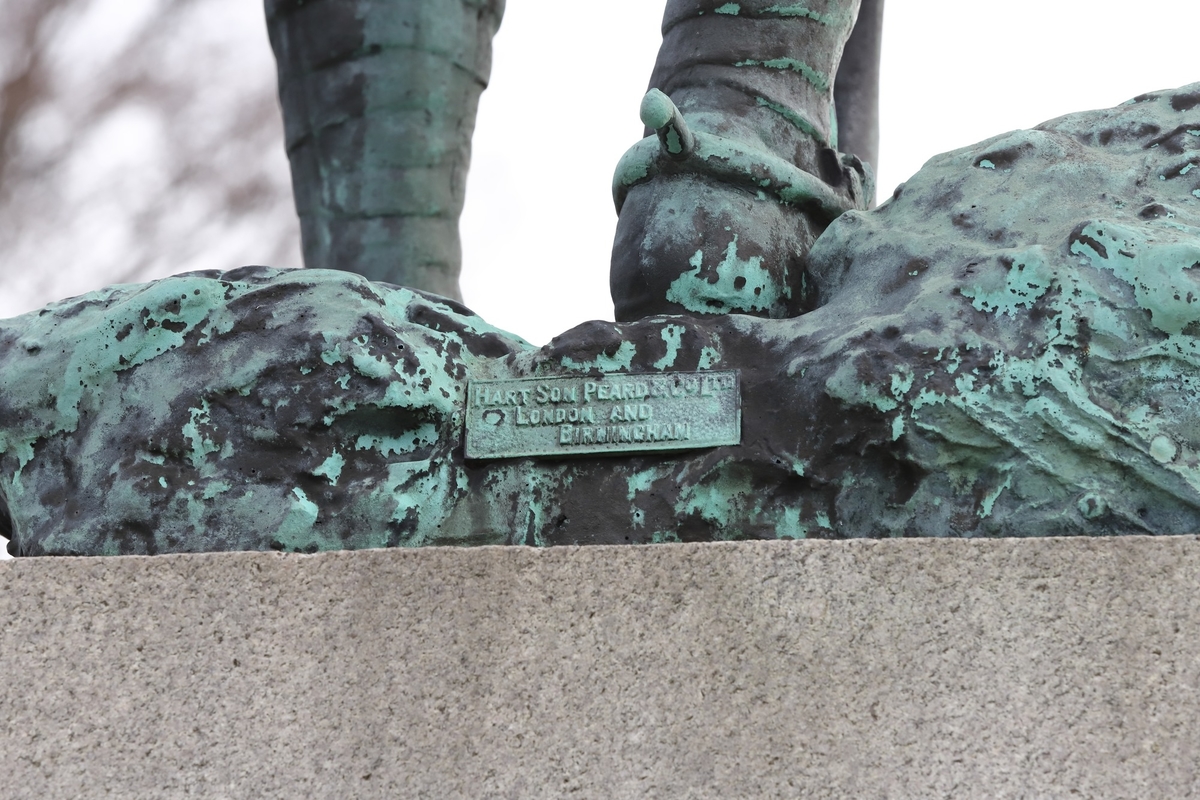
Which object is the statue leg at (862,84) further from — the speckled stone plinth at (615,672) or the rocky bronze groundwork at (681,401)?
the speckled stone plinth at (615,672)

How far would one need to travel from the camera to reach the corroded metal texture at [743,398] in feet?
4.23

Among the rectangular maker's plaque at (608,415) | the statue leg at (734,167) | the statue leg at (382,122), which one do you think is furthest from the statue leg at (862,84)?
the rectangular maker's plaque at (608,415)

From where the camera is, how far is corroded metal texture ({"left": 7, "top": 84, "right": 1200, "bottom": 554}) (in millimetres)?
1290

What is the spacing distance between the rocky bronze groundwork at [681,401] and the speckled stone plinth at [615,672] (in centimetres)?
20

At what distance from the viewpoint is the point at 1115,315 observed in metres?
1.30

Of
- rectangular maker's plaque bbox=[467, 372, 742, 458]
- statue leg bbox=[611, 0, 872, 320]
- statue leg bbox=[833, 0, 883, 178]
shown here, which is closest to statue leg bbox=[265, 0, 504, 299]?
statue leg bbox=[611, 0, 872, 320]

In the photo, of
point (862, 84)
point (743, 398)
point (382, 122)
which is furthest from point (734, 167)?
point (862, 84)

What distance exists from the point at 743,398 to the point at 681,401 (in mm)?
52

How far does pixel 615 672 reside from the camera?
3.56ft

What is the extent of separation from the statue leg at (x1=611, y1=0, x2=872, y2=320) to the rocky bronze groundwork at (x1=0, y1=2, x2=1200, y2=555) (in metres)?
0.11

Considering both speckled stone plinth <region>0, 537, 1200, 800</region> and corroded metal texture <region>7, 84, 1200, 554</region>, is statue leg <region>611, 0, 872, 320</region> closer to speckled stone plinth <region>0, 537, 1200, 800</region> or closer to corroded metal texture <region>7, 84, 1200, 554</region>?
corroded metal texture <region>7, 84, 1200, 554</region>

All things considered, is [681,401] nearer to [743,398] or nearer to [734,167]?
[743,398]

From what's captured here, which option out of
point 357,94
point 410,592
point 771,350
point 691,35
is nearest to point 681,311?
point 771,350

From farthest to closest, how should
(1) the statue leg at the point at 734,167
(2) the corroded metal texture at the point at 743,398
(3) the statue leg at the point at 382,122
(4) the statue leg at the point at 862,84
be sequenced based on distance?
1. (4) the statue leg at the point at 862,84
2. (3) the statue leg at the point at 382,122
3. (1) the statue leg at the point at 734,167
4. (2) the corroded metal texture at the point at 743,398
